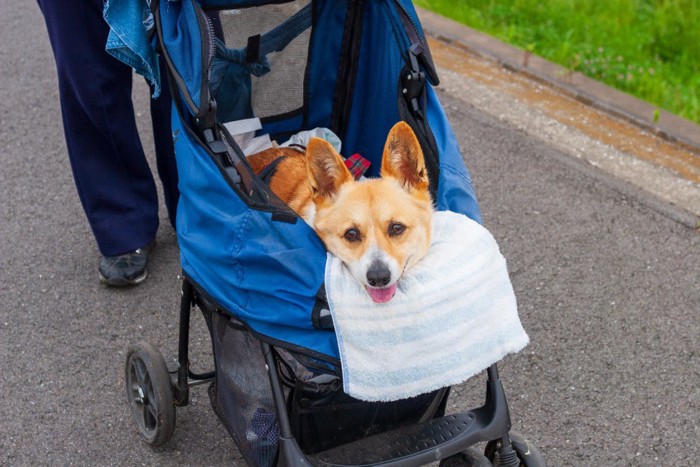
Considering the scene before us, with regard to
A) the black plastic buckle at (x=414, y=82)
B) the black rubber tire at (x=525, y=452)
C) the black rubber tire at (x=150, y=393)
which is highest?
the black plastic buckle at (x=414, y=82)

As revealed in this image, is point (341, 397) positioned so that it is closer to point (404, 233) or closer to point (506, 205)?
A: point (404, 233)

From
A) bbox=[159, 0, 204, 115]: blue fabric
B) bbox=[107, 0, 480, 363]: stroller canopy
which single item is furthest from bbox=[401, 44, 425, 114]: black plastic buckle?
bbox=[159, 0, 204, 115]: blue fabric

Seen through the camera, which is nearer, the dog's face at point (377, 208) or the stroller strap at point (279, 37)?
the dog's face at point (377, 208)

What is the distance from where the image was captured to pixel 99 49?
3262 millimetres

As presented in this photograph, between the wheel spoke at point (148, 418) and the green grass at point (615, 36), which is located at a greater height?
the green grass at point (615, 36)

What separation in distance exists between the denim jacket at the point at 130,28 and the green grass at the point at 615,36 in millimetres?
3683

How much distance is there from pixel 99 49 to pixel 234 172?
1.18m

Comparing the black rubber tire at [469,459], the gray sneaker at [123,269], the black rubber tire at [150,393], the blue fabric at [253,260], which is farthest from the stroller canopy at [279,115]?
the gray sneaker at [123,269]

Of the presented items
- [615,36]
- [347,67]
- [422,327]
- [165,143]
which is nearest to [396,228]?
[422,327]

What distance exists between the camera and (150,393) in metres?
2.97

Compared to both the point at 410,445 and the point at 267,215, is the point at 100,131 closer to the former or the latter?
the point at 267,215

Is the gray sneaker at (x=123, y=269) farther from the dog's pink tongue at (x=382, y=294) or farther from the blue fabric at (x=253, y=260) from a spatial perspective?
the dog's pink tongue at (x=382, y=294)

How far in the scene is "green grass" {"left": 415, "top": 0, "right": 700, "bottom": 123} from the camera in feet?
18.3

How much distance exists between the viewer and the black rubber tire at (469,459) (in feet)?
8.30
